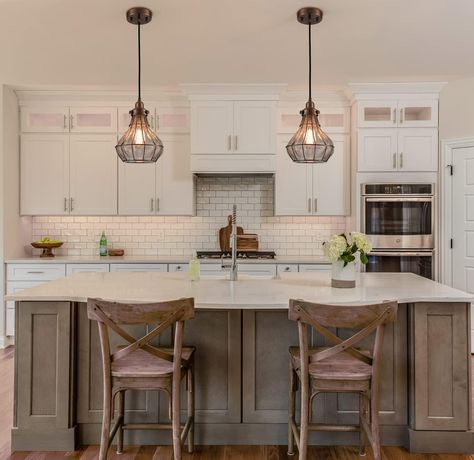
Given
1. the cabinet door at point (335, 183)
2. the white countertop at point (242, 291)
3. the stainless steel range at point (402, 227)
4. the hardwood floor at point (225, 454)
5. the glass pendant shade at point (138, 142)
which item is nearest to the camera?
the white countertop at point (242, 291)

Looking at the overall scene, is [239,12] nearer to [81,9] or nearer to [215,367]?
[81,9]

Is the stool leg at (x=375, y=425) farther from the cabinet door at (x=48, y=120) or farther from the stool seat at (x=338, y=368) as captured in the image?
the cabinet door at (x=48, y=120)

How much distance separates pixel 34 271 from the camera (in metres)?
4.63

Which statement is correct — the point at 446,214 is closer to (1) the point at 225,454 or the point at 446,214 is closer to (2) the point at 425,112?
(2) the point at 425,112

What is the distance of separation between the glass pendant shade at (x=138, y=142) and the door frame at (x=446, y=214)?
321cm

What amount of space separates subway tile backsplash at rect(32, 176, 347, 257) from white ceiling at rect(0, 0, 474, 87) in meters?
1.36

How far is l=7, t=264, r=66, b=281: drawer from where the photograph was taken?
4.63m

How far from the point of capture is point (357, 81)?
176 inches

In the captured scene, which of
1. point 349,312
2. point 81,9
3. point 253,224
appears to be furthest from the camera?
point 253,224

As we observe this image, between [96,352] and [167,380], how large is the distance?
69 centimetres

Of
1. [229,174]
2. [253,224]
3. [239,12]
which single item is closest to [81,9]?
[239,12]

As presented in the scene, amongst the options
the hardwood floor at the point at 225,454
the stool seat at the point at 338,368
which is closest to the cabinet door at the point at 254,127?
the stool seat at the point at 338,368

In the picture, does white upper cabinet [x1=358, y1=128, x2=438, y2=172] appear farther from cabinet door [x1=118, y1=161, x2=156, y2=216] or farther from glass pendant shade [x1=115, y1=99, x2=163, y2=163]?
glass pendant shade [x1=115, y1=99, x2=163, y2=163]

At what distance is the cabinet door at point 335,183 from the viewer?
190 inches
